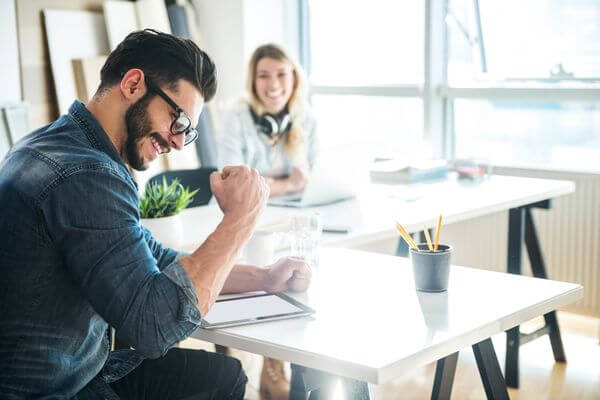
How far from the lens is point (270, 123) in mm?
4090

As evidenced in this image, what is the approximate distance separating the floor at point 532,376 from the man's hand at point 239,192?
65.7 inches

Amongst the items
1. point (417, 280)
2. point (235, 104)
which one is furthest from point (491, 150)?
point (417, 280)

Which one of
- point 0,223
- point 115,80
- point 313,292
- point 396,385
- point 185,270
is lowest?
point 396,385

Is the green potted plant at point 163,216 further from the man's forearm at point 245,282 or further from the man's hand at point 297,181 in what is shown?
the man's hand at point 297,181

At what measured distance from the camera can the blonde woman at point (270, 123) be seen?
4.09 meters

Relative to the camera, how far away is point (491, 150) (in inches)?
190

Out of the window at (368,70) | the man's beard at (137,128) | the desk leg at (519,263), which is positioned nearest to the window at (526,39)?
the window at (368,70)

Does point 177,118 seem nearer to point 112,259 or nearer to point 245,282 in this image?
point 112,259

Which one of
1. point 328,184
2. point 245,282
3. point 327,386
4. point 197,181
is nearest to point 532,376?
point 328,184

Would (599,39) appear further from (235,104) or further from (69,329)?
(69,329)

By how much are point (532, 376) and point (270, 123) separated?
1625 millimetres

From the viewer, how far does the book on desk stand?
3.81m

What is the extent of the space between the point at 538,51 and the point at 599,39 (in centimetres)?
33

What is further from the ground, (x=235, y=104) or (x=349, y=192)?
(x=235, y=104)
